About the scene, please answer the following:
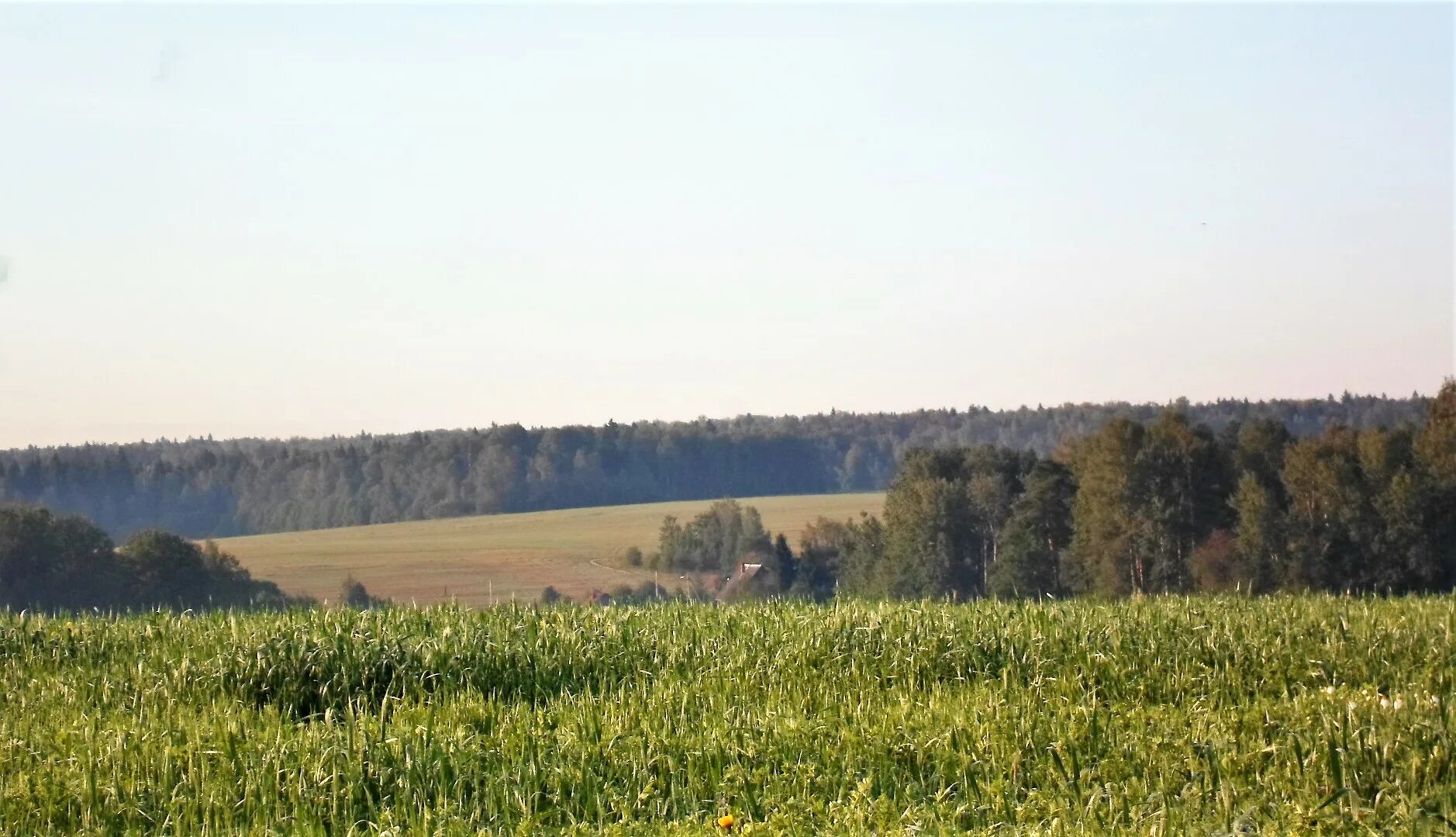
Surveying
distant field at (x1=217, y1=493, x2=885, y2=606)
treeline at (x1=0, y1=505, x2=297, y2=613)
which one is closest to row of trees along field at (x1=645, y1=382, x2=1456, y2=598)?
distant field at (x1=217, y1=493, x2=885, y2=606)

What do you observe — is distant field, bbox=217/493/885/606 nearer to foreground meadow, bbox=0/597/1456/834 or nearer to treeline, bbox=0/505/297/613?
treeline, bbox=0/505/297/613

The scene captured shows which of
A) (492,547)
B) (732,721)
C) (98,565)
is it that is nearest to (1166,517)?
(492,547)

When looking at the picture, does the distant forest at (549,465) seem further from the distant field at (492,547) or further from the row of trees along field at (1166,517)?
the row of trees along field at (1166,517)

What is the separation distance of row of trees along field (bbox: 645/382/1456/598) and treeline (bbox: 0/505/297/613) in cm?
1602

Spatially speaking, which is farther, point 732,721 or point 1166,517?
point 1166,517

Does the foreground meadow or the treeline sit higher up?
the foreground meadow

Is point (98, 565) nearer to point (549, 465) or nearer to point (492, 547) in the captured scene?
point (492, 547)

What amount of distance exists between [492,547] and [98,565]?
22443mm

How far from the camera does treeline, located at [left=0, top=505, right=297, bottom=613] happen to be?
3362 centimetres

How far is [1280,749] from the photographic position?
8008mm

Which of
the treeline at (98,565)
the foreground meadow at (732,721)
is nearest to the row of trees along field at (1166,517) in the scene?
the treeline at (98,565)

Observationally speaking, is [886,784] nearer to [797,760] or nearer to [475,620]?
[797,760]

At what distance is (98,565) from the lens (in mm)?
34594

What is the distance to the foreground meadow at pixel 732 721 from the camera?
7.37 metres
